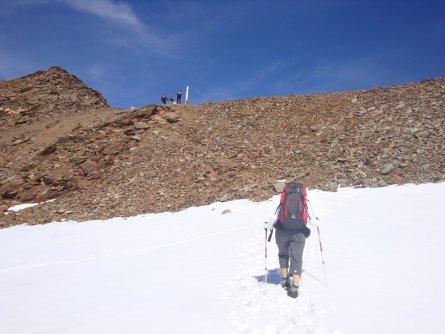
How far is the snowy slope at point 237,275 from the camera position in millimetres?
6293

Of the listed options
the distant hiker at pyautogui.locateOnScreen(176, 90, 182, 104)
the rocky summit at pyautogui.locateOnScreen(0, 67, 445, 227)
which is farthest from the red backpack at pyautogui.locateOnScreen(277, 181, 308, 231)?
the distant hiker at pyautogui.locateOnScreen(176, 90, 182, 104)

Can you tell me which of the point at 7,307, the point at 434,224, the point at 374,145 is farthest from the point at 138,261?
the point at 374,145

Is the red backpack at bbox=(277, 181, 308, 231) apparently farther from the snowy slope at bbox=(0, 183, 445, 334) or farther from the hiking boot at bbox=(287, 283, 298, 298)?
the snowy slope at bbox=(0, 183, 445, 334)

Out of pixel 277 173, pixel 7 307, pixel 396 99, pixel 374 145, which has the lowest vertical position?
pixel 7 307

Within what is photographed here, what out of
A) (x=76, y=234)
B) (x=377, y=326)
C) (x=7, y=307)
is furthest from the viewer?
(x=76, y=234)

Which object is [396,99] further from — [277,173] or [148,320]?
[148,320]

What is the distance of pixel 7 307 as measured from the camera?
8.61 m

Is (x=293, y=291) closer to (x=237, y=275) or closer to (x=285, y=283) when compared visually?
(x=285, y=283)

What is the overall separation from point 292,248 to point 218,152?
1532 cm

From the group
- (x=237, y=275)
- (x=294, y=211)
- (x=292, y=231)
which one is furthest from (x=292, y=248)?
(x=237, y=275)

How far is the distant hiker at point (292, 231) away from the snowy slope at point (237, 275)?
0.36 m

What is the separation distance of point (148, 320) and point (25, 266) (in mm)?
8085

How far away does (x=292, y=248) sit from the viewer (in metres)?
7.21

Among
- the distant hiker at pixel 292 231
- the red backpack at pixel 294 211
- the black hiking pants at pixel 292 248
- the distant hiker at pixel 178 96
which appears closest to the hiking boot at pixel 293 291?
the distant hiker at pixel 292 231
